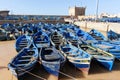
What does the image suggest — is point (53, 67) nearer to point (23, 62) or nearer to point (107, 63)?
point (23, 62)

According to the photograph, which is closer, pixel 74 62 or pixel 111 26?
pixel 74 62

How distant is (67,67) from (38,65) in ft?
6.70

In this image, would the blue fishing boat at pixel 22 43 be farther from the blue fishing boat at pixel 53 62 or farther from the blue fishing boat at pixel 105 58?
the blue fishing boat at pixel 105 58

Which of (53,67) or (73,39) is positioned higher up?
(73,39)

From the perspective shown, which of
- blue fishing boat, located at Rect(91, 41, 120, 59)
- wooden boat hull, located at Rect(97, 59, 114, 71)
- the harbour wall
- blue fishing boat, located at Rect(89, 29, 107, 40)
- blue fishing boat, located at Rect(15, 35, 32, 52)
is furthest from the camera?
the harbour wall

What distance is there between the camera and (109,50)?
603 inches

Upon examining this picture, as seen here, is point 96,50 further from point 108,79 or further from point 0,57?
point 0,57

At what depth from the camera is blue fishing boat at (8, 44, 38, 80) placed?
11.0 metres

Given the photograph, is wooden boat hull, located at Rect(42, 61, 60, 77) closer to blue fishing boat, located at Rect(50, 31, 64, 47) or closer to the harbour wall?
blue fishing boat, located at Rect(50, 31, 64, 47)

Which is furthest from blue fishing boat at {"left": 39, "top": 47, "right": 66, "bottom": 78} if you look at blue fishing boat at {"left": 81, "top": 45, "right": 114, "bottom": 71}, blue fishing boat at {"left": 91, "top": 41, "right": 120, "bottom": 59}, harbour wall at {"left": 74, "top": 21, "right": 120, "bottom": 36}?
harbour wall at {"left": 74, "top": 21, "right": 120, "bottom": 36}

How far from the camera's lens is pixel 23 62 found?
511 inches

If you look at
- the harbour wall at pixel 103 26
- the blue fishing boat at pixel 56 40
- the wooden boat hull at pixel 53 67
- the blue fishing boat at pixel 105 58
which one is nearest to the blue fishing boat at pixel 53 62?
the wooden boat hull at pixel 53 67

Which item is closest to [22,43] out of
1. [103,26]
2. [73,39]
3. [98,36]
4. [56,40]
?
[56,40]

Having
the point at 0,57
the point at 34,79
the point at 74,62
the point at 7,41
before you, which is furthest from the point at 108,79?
the point at 7,41
